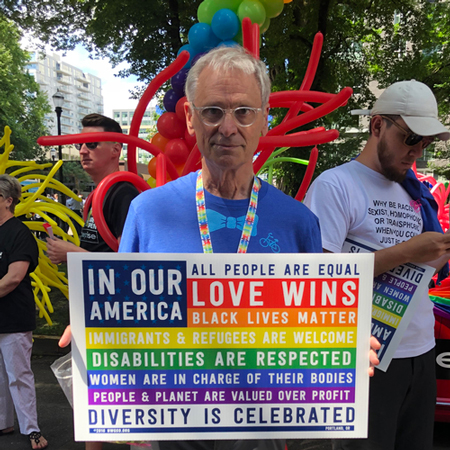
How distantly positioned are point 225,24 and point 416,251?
6.72 feet

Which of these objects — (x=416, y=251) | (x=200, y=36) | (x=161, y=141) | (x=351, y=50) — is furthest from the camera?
(x=351, y=50)

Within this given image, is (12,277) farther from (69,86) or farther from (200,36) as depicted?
(69,86)

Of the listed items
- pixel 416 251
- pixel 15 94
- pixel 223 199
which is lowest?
pixel 416 251

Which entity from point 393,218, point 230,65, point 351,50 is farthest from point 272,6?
point 351,50

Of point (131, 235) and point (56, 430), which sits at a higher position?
point (131, 235)

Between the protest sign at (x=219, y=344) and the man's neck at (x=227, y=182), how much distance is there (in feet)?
0.85

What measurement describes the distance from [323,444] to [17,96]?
2958 cm

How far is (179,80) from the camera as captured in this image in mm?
3287

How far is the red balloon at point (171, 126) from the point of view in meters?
3.23

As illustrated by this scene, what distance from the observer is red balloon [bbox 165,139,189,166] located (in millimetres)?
3111

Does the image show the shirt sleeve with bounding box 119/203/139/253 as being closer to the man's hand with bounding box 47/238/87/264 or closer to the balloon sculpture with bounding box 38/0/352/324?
the balloon sculpture with bounding box 38/0/352/324

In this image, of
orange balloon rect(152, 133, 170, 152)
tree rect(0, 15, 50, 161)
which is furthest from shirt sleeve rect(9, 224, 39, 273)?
tree rect(0, 15, 50, 161)

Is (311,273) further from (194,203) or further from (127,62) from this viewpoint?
(127,62)

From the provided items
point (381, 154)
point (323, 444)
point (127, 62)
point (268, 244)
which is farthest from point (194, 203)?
point (127, 62)
